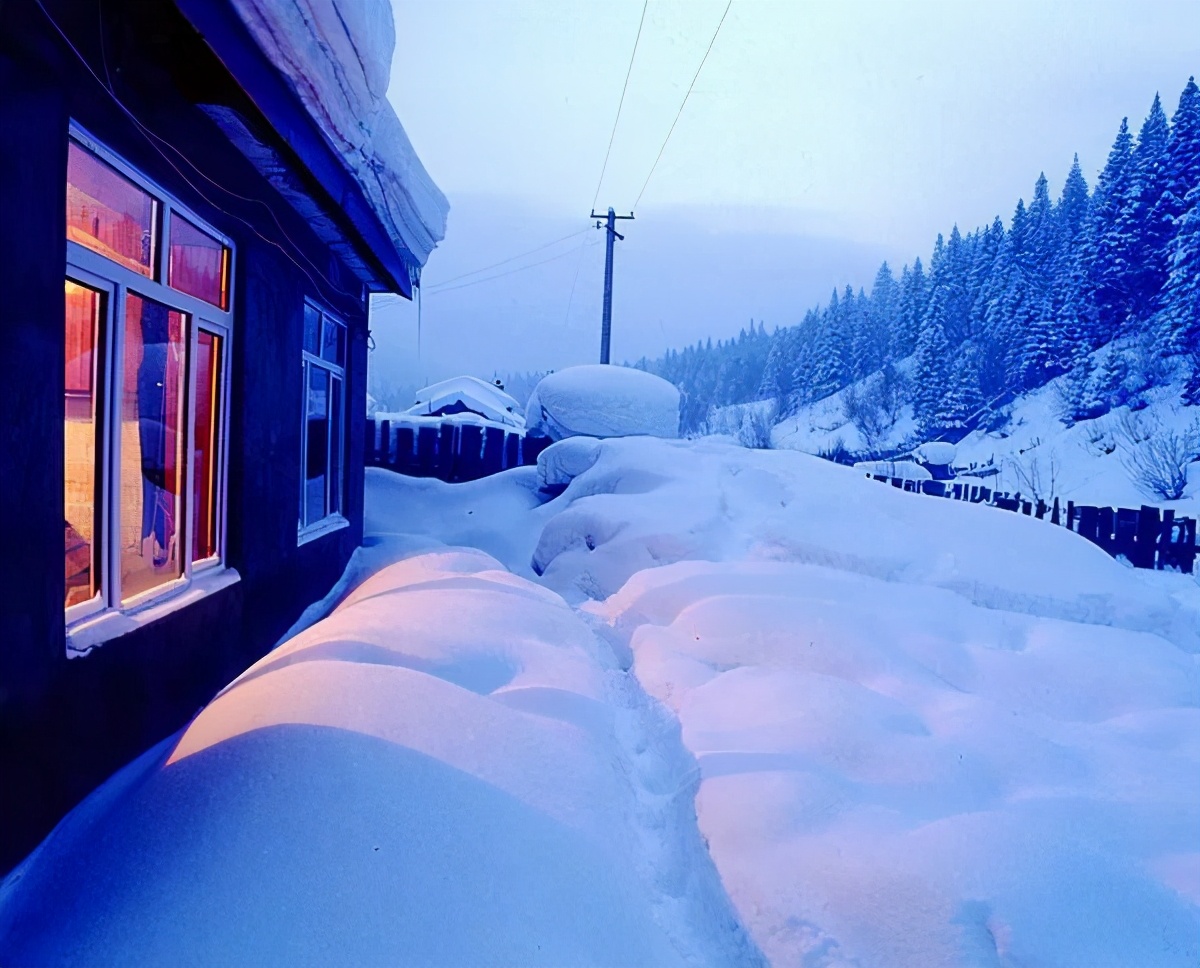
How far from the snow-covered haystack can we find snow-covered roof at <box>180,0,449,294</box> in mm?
9302

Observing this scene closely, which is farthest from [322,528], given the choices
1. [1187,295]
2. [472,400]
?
[1187,295]

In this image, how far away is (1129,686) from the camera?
12.5 ft

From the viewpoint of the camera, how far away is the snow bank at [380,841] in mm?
1468

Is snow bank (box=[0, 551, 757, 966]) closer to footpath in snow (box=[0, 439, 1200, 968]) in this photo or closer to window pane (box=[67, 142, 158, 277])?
footpath in snow (box=[0, 439, 1200, 968])

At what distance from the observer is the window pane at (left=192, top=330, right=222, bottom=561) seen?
365 cm

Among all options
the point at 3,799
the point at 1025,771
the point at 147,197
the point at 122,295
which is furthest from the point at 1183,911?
the point at 147,197

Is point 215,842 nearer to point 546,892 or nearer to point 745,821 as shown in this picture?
point 546,892

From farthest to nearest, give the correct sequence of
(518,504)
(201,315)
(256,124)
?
(518,504), (201,315), (256,124)

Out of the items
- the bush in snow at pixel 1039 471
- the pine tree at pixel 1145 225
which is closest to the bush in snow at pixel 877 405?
the bush in snow at pixel 1039 471

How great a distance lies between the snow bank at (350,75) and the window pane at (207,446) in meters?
1.27

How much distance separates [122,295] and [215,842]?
2030 mm

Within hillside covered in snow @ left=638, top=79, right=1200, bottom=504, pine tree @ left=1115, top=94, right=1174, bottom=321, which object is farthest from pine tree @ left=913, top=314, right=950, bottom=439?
pine tree @ left=1115, top=94, right=1174, bottom=321

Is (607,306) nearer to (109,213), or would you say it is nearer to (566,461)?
(566,461)

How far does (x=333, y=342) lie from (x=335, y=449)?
102 cm
